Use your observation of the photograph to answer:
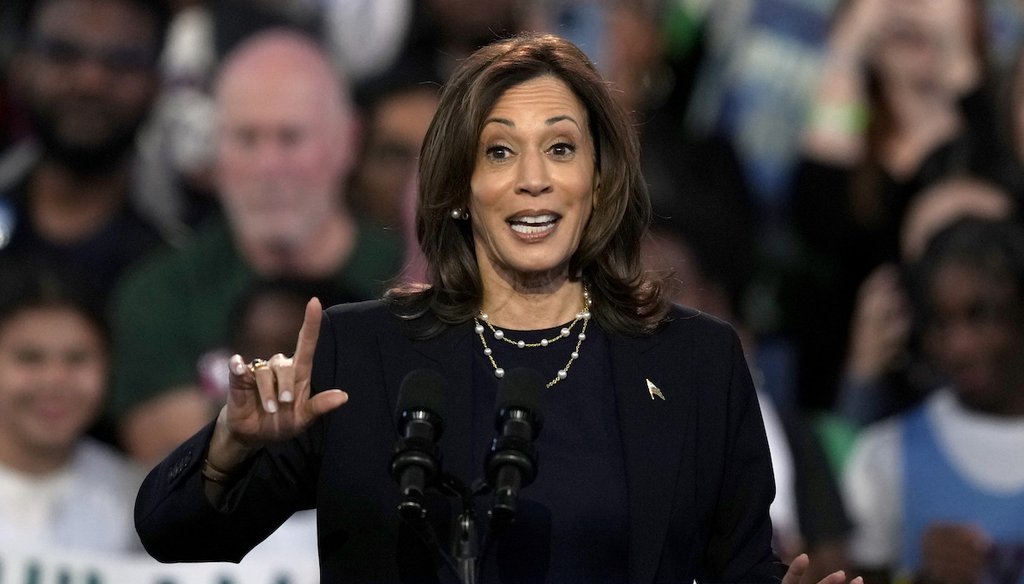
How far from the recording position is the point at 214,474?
225cm

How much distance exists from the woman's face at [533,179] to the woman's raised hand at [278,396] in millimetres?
455

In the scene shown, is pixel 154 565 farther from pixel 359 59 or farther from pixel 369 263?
pixel 359 59

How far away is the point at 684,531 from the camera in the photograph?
2.32 m

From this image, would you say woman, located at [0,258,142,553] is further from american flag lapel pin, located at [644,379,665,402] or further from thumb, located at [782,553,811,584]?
thumb, located at [782,553,811,584]

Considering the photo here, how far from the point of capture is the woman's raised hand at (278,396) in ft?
6.75

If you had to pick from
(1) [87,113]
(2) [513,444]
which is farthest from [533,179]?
(1) [87,113]

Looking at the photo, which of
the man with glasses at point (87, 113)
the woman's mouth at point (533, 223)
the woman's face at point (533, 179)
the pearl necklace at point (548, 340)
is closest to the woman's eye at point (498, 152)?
the woman's face at point (533, 179)

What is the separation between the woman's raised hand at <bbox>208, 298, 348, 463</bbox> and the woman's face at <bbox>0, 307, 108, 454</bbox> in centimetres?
315

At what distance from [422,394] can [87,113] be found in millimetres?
3754

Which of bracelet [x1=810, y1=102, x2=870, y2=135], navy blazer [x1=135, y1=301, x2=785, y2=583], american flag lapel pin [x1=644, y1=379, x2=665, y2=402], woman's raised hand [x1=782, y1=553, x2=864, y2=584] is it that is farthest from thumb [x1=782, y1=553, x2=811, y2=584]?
bracelet [x1=810, y1=102, x2=870, y2=135]

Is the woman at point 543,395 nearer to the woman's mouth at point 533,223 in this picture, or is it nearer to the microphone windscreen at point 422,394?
the woman's mouth at point 533,223

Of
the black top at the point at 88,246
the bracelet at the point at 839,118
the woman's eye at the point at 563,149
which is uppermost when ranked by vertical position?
the woman's eye at the point at 563,149

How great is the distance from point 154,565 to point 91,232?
122cm

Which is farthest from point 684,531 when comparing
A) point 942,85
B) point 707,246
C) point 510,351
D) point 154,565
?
point 942,85
